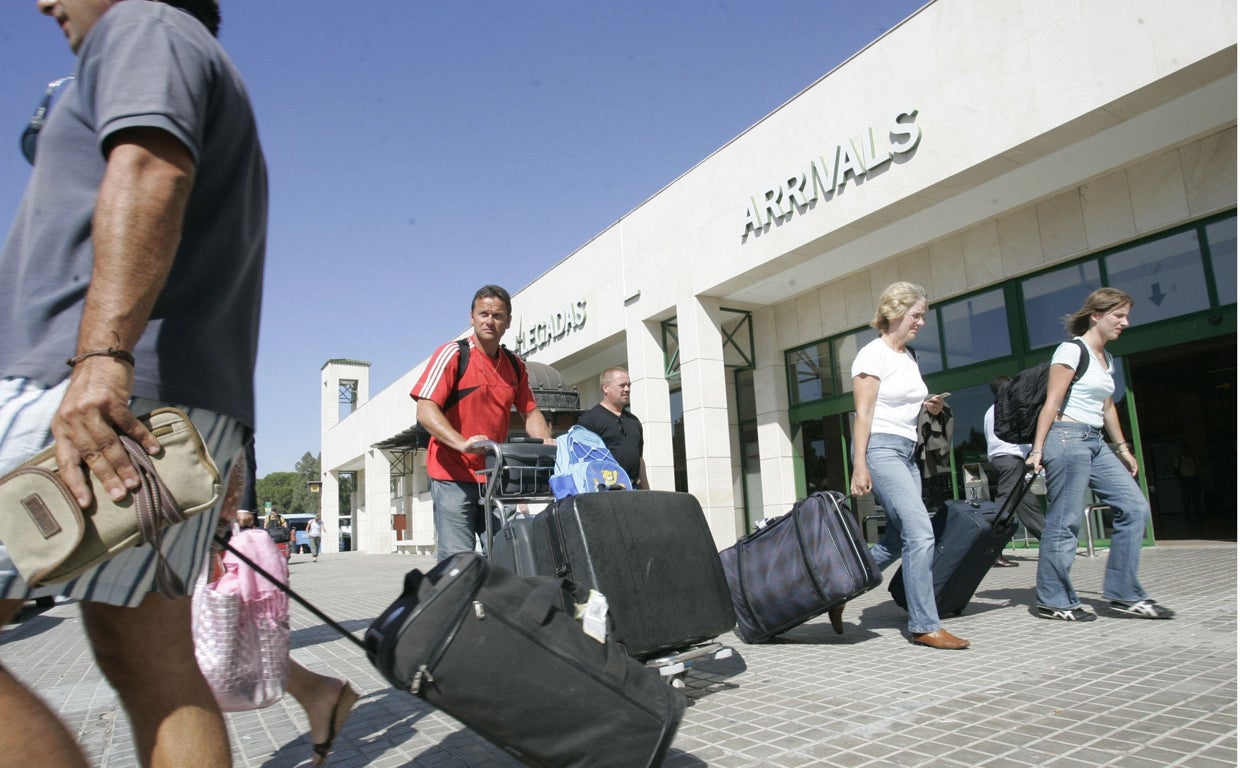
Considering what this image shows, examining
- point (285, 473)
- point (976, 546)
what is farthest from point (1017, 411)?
point (285, 473)

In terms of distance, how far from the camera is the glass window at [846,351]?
519 inches

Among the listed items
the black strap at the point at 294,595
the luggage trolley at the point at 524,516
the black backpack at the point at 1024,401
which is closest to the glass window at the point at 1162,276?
the black backpack at the point at 1024,401

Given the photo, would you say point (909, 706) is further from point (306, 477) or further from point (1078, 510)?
point (306, 477)

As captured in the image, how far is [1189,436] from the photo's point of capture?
1823 cm

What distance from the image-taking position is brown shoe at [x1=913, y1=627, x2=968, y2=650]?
13.1 feet

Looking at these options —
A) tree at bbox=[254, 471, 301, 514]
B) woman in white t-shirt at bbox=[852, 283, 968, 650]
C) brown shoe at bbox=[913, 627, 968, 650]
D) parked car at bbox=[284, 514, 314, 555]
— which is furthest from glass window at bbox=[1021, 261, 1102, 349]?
tree at bbox=[254, 471, 301, 514]

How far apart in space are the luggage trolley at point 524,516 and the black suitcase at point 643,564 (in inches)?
1.7

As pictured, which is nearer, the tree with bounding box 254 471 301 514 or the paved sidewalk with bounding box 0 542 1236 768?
the paved sidewalk with bounding box 0 542 1236 768

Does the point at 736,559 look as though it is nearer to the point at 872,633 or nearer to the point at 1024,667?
the point at 872,633

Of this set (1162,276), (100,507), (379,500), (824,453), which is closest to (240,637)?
(100,507)

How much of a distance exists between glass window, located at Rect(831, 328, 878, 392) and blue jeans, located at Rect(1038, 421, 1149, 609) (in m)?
8.45

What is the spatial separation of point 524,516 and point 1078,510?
3.48 meters

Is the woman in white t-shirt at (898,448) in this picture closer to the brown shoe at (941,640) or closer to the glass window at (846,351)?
the brown shoe at (941,640)

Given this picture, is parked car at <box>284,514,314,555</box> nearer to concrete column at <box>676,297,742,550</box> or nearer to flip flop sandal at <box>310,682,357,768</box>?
concrete column at <box>676,297,742,550</box>
